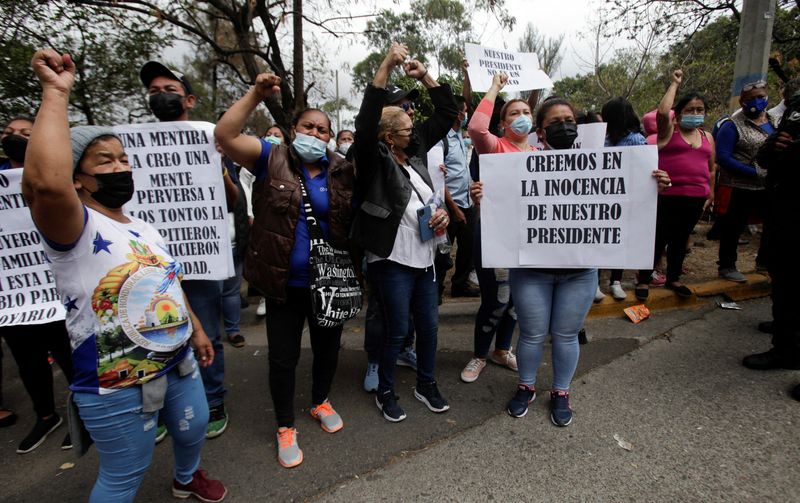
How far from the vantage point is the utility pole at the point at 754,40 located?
17.1 ft

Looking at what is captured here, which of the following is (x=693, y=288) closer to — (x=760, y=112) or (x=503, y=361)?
(x=760, y=112)

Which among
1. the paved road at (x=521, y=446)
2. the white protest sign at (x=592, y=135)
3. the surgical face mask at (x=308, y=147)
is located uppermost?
the white protest sign at (x=592, y=135)

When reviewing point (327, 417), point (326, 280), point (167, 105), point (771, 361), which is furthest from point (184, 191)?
point (771, 361)

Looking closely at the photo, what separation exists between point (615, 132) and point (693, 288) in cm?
184

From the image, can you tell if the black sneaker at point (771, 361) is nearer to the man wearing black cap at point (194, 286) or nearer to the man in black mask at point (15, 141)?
the man wearing black cap at point (194, 286)

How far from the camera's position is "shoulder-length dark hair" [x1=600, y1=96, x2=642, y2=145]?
430cm

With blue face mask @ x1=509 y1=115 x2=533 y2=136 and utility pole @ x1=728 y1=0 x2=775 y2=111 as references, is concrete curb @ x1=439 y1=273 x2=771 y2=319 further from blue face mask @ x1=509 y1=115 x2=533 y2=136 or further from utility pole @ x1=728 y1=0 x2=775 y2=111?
utility pole @ x1=728 y1=0 x2=775 y2=111

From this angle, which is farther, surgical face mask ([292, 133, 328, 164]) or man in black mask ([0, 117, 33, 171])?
man in black mask ([0, 117, 33, 171])

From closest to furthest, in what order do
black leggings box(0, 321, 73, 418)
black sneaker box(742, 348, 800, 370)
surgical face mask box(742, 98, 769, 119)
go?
black leggings box(0, 321, 73, 418) < black sneaker box(742, 348, 800, 370) < surgical face mask box(742, 98, 769, 119)

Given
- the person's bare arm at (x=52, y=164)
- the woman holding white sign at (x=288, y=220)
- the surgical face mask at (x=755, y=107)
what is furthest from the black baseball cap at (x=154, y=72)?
the surgical face mask at (x=755, y=107)

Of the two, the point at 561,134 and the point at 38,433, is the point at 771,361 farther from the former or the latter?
the point at 38,433

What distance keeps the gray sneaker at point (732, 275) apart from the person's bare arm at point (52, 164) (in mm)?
5632

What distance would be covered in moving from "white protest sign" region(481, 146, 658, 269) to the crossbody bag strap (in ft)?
3.37

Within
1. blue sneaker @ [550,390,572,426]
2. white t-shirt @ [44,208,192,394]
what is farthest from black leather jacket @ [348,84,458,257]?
blue sneaker @ [550,390,572,426]
